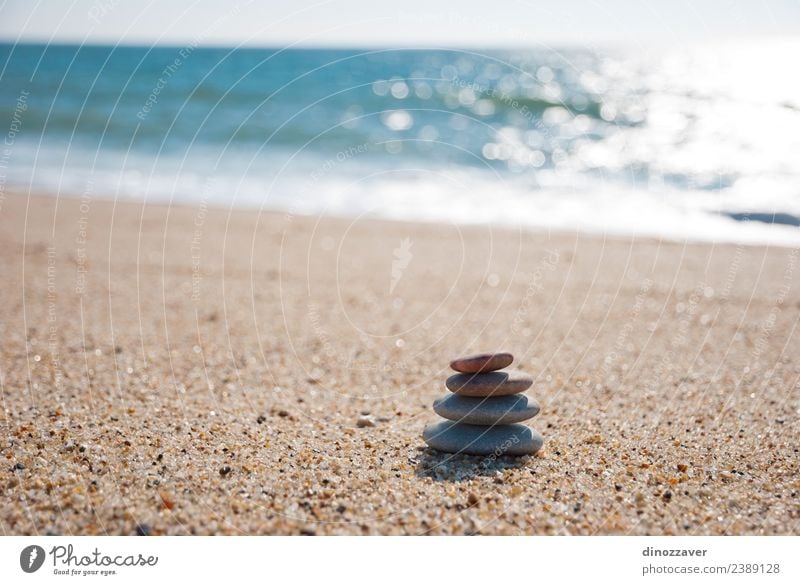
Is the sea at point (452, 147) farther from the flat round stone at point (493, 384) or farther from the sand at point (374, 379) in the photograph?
the flat round stone at point (493, 384)

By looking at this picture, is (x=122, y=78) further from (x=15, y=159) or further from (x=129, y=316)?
(x=129, y=316)

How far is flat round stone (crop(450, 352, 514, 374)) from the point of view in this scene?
5078mm

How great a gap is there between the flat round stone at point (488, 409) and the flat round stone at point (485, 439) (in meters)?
0.07

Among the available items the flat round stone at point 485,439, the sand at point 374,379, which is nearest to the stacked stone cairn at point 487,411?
the flat round stone at point 485,439

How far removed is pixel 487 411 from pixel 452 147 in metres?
20.0

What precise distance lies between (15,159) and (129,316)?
15977 mm

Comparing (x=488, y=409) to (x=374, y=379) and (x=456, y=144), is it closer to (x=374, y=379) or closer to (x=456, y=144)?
(x=374, y=379)

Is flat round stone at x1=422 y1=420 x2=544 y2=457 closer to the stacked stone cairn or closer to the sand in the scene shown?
the stacked stone cairn

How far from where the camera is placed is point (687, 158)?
2038 cm

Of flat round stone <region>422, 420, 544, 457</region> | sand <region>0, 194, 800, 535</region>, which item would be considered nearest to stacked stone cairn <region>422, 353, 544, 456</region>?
flat round stone <region>422, 420, 544, 457</region>

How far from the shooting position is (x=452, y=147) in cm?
2417

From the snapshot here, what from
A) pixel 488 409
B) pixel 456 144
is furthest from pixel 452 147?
pixel 488 409

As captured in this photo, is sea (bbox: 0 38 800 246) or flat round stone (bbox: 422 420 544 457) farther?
sea (bbox: 0 38 800 246)
